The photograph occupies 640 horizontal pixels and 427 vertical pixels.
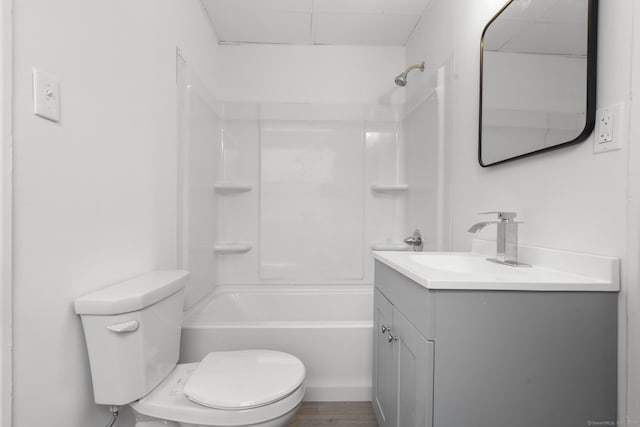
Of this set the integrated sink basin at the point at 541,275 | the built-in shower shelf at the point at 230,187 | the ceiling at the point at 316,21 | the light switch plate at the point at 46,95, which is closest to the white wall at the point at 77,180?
the light switch plate at the point at 46,95

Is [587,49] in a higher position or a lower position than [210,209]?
higher

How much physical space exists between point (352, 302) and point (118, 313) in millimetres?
1752

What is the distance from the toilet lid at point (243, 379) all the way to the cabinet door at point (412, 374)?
36 centimetres

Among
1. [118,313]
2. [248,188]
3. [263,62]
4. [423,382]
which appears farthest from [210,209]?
[423,382]

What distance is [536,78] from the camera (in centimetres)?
111

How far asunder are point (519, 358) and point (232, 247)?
1955 mm

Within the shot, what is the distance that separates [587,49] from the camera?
2.93ft

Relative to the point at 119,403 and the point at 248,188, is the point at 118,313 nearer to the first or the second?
the point at 119,403

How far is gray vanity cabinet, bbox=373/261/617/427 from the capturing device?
803mm

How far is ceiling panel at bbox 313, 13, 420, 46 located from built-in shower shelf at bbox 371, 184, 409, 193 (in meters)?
1.09

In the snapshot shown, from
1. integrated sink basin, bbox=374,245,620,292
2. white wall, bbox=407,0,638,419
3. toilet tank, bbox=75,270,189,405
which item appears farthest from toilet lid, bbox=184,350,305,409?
white wall, bbox=407,0,638,419

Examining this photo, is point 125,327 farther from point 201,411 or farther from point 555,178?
point 555,178

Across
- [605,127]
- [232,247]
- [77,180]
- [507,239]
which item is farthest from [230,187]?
[605,127]

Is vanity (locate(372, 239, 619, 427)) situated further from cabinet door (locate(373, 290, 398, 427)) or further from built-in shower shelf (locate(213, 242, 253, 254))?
built-in shower shelf (locate(213, 242, 253, 254))
